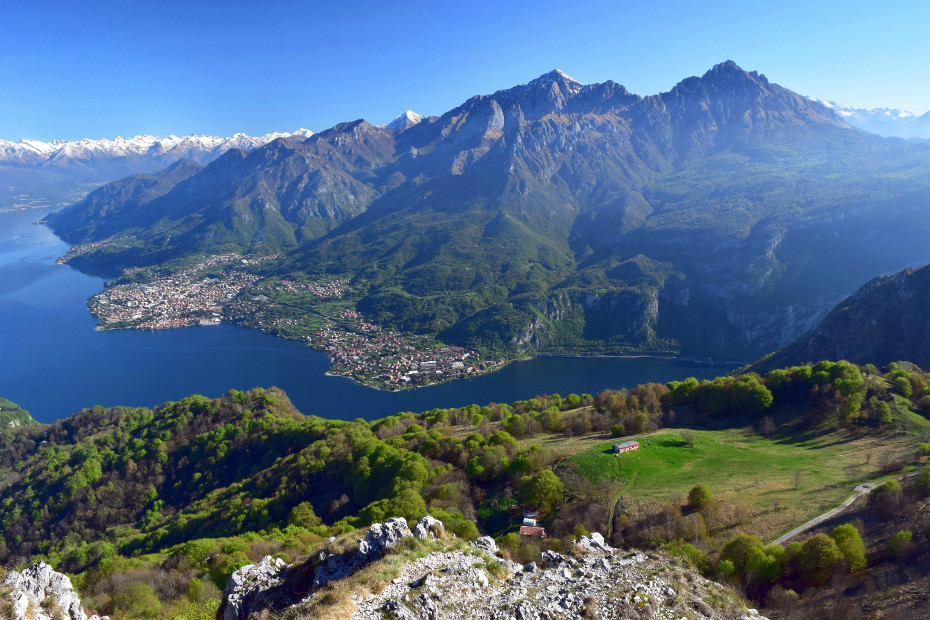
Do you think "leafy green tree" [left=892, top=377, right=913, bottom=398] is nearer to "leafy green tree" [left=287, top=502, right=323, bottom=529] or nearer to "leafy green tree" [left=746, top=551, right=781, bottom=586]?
"leafy green tree" [left=746, top=551, right=781, bottom=586]

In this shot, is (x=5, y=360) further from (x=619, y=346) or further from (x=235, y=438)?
(x=619, y=346)

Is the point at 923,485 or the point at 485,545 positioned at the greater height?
the point at 923,485

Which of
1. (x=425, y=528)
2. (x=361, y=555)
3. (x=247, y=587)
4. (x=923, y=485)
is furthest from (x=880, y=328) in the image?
(x=247, y=587)

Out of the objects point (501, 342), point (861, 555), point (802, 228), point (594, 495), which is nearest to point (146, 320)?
point (501, 342)

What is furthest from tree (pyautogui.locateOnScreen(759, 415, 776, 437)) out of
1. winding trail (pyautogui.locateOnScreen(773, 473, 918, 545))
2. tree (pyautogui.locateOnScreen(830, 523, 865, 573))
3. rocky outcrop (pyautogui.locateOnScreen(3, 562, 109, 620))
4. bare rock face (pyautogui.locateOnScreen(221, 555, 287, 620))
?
rocky outcrop (pyautogui.locateOnScreen(3, 562, 109, 620))

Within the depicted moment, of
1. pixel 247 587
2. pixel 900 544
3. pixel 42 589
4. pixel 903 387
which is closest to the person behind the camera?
pixel 42 589

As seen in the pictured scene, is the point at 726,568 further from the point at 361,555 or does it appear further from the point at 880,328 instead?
the point at 880,328

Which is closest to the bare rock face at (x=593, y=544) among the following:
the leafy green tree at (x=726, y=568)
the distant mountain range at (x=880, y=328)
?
the leafy green tree at (x=726, y=568)
